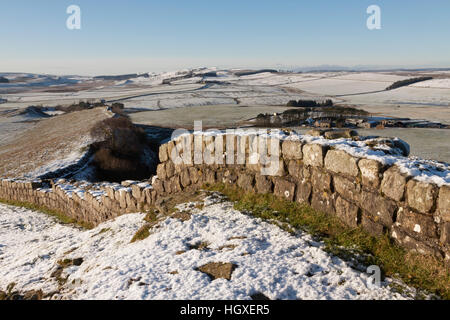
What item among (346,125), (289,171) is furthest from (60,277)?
(346,125)

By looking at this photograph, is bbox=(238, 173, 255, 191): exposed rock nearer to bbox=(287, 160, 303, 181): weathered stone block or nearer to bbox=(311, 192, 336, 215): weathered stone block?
bbox=(287, 160, 303, 181): weathered stone block

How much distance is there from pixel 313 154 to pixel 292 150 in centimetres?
63

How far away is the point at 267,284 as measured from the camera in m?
4.77

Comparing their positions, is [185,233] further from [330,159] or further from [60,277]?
[330,159]

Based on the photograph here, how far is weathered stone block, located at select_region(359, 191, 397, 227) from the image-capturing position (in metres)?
5.48

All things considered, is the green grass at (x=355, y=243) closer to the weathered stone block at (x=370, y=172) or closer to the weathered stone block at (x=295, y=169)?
the weathered stone block at (x=295, y=169)

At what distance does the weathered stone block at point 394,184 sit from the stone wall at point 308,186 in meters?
0.02

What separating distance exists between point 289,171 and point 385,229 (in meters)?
2.65

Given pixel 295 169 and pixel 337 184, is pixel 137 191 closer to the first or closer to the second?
pixel 295 169

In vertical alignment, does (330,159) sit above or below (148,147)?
above

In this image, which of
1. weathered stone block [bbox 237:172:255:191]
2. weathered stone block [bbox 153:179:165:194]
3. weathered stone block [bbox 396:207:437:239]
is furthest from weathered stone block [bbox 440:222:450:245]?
weathered stone block [bbox 153:179:165:194]

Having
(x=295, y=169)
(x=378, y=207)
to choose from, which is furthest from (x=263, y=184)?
(x=378, y=207)

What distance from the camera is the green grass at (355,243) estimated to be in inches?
184

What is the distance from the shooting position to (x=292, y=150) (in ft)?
24.5
